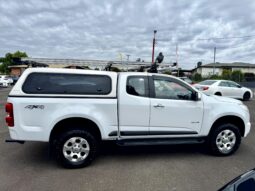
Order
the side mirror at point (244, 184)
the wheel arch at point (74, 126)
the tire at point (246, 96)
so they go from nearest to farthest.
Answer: the side mirror at point (244, 184) < the wheel arch at point (74, 126) < the tire at point (246, 96)

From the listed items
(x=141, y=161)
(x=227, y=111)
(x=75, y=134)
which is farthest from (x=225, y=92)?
(x=75, y=134)

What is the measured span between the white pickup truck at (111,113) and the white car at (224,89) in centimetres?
979

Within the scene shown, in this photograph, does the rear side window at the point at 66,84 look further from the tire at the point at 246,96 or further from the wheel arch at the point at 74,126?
the tire at the point at 246,96

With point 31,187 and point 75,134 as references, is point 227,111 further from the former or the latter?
point 31,187

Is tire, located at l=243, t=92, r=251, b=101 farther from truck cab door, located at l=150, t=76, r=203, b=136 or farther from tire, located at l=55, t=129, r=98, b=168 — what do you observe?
tire, located at l=55, t=129, r=98, b=168

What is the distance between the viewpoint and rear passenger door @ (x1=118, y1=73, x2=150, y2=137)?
177 inches

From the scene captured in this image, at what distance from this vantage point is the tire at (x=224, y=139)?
16.3 ft

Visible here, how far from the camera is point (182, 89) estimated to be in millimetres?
4871

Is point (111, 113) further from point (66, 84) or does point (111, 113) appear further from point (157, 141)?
point (157, 141)

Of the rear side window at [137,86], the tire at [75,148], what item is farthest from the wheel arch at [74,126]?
the rear side window at [137,86]

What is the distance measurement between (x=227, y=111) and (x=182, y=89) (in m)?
1.08

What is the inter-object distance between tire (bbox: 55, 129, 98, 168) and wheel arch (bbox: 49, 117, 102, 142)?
117 mm

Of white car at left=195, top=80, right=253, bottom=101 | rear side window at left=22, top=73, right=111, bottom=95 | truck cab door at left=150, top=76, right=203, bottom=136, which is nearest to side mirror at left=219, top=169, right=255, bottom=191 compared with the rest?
truck cab door at left=150, top=76, right=203, bottom=136

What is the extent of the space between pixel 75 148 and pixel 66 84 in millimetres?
1212
